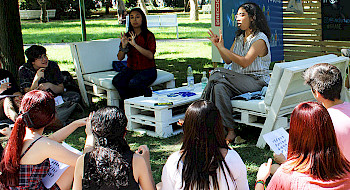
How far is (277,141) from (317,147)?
98cm

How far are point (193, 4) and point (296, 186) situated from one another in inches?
935

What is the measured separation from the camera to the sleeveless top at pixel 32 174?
264cm

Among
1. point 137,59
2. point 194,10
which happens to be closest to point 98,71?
point 137,59

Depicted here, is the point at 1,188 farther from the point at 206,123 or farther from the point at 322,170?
the point at 322,170

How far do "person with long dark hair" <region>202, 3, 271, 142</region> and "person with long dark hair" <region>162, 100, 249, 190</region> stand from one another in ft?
7.92

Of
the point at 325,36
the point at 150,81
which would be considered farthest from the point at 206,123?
the point at 325,36

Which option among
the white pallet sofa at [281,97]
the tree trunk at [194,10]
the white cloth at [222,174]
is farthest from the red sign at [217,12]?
the tree trunk at [194,10]

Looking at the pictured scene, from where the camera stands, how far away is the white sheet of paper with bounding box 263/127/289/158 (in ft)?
9.70

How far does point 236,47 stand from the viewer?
521cm

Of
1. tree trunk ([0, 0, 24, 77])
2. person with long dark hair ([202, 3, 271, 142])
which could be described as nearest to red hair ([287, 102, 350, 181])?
person with long dark hair ([202, 3, 271, 142])

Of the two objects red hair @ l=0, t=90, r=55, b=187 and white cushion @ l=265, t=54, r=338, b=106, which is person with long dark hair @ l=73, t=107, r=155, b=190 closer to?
red hair @ l=0, t=90, r=55, b=187

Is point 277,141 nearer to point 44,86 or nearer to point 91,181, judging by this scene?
point 91,181

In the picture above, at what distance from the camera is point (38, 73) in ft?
17.8

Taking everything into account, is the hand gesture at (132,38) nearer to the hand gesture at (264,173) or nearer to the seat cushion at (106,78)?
the seat cushion at (106,78)
